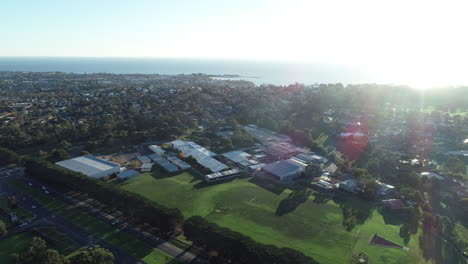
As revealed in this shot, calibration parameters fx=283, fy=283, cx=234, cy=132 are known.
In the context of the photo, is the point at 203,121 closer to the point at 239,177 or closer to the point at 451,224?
the point at 239,177

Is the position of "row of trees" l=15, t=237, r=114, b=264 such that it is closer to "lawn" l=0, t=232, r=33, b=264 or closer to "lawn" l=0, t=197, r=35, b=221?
"lawn" l=0, t=232, r=33, b=264

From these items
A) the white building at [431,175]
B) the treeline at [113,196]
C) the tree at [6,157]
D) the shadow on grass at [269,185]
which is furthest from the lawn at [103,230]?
the white building at [431,175]

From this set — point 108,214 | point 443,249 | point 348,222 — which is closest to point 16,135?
point 108,214

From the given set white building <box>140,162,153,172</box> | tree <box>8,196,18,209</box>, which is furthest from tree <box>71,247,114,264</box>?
white building <box>140,162,153,172</box>

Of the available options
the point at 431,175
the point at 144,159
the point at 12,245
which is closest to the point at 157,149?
the point at 144,159

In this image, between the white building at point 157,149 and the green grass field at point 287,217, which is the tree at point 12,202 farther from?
the white building at point 157,149

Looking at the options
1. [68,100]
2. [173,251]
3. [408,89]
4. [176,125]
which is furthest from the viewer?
[408,89]
